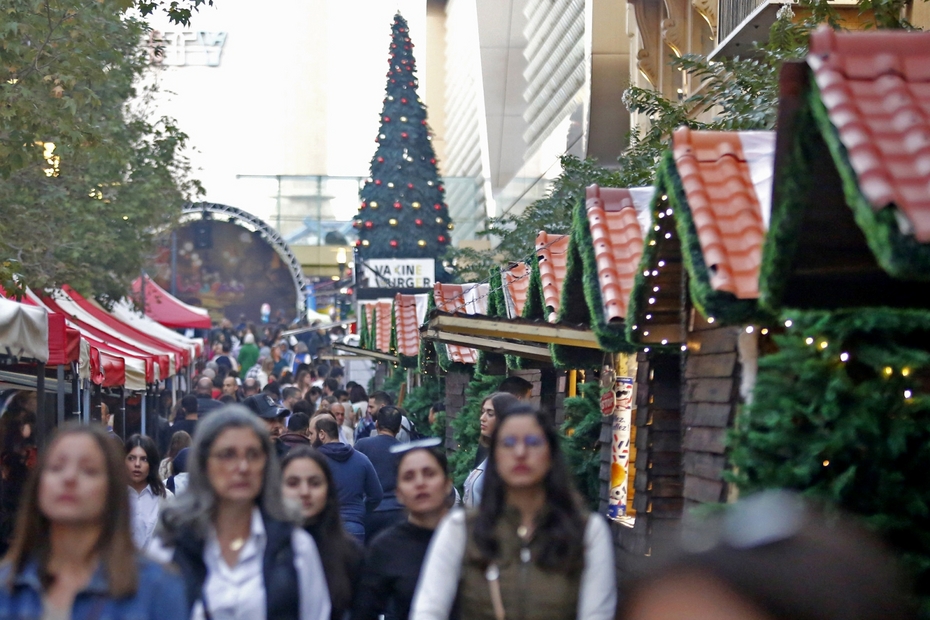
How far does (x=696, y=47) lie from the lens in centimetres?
2217

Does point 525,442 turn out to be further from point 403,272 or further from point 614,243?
point 403,272

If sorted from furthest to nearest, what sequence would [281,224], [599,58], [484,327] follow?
[281,224], [599,58], [484,327]

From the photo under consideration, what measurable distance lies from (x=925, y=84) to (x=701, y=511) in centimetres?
233

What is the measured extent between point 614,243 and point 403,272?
2660 cm

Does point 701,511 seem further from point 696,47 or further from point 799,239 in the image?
point 696,47

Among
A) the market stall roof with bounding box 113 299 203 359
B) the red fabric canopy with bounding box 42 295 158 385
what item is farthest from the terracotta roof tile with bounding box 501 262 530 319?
the market stall roof with bounding box 113 299 203 359

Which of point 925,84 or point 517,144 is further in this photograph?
point 517,144

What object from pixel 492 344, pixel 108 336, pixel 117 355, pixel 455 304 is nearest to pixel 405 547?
pixel 492 344

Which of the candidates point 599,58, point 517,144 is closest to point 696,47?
point 599,58

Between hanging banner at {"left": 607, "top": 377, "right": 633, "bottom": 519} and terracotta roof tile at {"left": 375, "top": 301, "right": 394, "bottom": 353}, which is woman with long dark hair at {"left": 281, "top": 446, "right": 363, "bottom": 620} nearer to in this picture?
hanging banner at {"left": 607, "top": 377, "right": 633, "bottom": 519}

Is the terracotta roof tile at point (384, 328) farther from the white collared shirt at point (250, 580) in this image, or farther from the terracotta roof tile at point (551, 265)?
the white collared shirt at point (250, 580)

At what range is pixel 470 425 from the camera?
47.4 feet

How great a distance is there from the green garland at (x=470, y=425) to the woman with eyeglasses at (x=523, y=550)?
9.24 metres

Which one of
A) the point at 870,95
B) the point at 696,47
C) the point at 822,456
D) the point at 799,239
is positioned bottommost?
the point at 822,456
